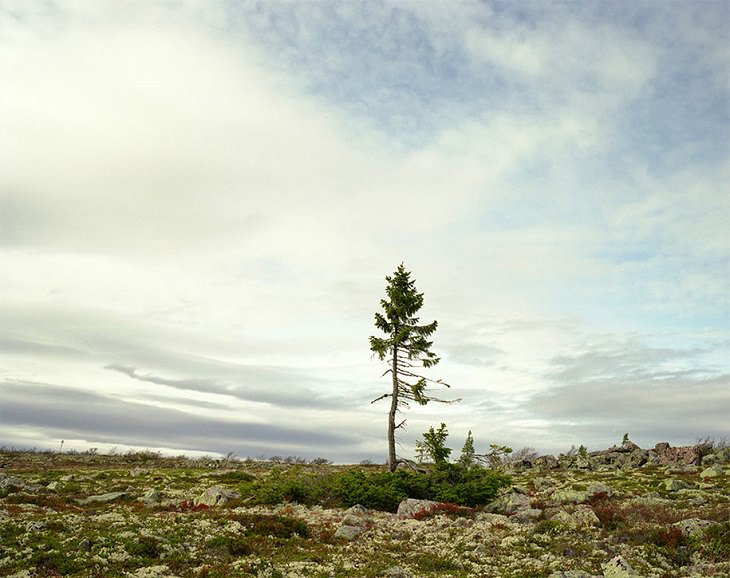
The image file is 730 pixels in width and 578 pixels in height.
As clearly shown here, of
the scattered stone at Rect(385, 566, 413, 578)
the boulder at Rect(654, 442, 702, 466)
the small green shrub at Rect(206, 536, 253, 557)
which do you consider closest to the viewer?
the scattered stone at Rect(385, 566, 413, 578)

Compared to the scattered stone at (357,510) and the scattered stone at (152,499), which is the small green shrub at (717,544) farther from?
the scattered stone at (152,499)

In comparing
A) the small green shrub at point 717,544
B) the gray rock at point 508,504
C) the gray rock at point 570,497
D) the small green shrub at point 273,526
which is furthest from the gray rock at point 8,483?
the small green shrub at point 717,544

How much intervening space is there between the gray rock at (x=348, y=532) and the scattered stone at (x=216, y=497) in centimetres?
1386

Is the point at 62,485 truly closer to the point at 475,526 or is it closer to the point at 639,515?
the point at 475,526

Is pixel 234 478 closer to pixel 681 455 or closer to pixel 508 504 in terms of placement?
pixel 508 504

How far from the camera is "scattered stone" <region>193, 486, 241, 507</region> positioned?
37.9 meters

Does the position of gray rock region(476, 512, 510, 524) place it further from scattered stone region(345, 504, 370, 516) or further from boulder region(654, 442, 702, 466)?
boulder region(654, 442, 702, 466)

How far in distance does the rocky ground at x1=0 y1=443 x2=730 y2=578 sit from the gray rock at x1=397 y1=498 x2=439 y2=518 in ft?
0.32

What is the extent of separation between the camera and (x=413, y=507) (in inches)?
1314

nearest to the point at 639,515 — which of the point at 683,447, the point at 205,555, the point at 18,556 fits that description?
the point at 205,555

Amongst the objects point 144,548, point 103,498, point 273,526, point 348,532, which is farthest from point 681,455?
point 144,548

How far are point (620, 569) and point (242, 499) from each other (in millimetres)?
26915

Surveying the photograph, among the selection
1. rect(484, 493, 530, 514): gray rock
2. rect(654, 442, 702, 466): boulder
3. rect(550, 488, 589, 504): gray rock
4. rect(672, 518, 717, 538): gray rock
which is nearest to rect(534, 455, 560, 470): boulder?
rect(654, 442, 702, 466): boulder

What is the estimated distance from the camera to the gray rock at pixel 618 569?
18734mm
